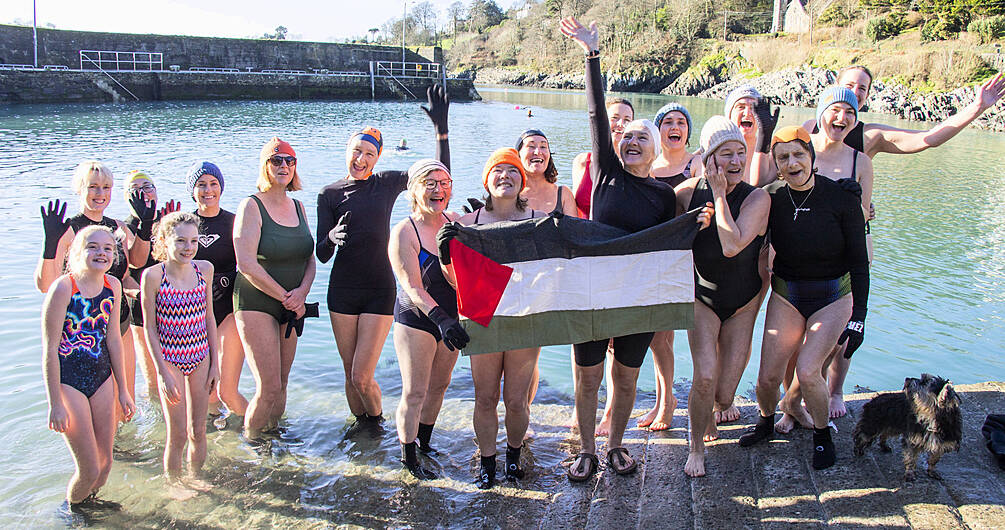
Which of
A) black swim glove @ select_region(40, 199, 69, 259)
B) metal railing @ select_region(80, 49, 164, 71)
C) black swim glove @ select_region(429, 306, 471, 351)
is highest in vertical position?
metal railing @ select_region(80, 49, 164, 71)

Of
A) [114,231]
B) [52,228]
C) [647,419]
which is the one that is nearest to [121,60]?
[114,231]

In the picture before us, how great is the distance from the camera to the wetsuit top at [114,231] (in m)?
5.11

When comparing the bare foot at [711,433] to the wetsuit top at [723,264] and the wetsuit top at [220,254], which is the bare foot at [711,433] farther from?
the wetsuit top at [220,254]

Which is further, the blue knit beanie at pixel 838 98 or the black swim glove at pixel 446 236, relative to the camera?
the blue knit beanie at pixel 838 98

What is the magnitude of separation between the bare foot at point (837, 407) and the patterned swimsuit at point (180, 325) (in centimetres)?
495

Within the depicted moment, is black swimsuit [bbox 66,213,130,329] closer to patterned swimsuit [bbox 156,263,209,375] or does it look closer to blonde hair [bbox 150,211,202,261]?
blonde hair [bbox 150,211,202,261]

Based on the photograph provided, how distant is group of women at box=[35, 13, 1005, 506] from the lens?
14.4 ft

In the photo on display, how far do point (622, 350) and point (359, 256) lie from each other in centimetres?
220

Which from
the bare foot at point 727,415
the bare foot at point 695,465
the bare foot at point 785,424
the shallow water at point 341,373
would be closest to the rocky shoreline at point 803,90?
the shallow water at point 341,373

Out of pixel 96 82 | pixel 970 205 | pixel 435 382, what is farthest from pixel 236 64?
pixel 435 382

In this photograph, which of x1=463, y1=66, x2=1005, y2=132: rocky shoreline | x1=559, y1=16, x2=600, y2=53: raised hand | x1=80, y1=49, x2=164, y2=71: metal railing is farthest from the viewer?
x1=80, y1=49, x2=164, y2=71: metal railing

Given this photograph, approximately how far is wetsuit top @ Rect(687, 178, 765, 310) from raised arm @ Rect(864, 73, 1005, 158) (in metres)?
1.83

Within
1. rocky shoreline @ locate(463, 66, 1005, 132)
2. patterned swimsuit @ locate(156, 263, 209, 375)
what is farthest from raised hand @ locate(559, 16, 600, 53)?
rocky shoreline @ locate(463, 66, 1005, 132)

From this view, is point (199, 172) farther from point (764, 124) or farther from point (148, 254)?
point (764, 124)
